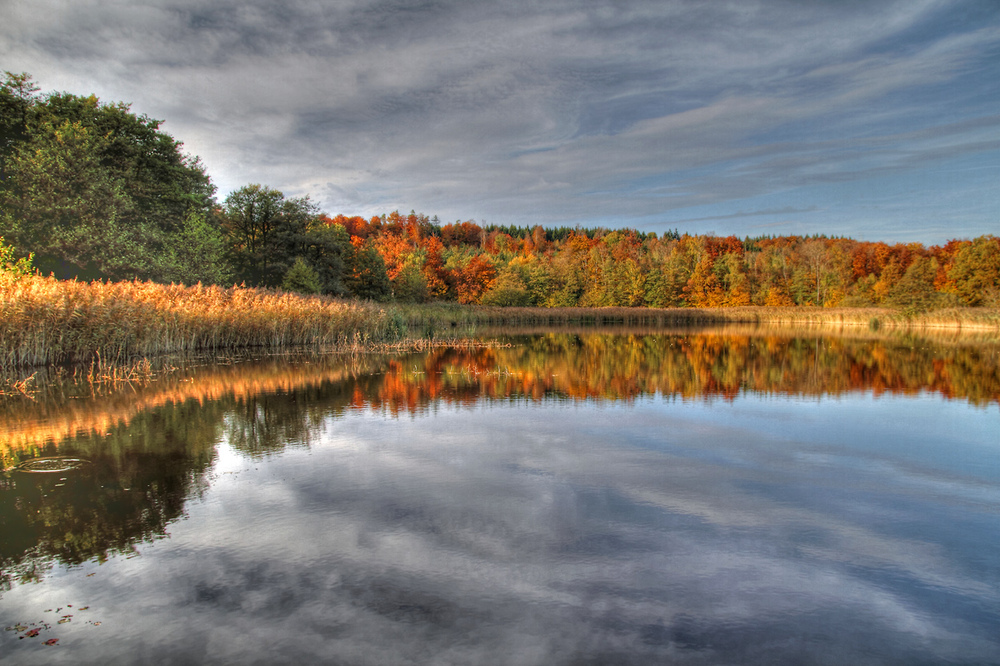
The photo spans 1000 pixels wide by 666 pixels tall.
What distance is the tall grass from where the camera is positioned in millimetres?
13867

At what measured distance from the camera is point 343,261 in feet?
167

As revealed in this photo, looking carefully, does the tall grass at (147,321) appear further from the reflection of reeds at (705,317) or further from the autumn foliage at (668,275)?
the autumn foliage at (668,275)

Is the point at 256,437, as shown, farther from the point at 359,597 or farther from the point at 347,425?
the point at 359,597

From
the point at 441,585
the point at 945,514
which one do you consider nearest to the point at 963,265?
the point at 945,514

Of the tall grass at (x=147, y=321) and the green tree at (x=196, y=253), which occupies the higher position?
the green tree at (x=196, y=253)

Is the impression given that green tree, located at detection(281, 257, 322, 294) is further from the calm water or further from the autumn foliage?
the calm water

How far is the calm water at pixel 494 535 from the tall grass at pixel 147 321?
231 inches

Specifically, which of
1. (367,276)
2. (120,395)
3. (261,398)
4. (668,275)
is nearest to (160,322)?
(120,395)

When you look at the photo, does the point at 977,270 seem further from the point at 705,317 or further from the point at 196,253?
the point at 196,253

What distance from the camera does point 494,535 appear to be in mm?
4395

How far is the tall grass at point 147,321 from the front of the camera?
13.9m

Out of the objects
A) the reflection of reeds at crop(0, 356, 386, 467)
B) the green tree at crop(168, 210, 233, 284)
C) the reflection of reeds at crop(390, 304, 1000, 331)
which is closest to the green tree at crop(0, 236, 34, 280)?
the reflection of reeds at crop(0, 356, 386, 467)

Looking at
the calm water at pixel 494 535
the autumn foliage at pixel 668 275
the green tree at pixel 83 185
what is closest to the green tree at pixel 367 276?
the autumn foliage at pixel 668 275

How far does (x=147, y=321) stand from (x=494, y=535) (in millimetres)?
15731
